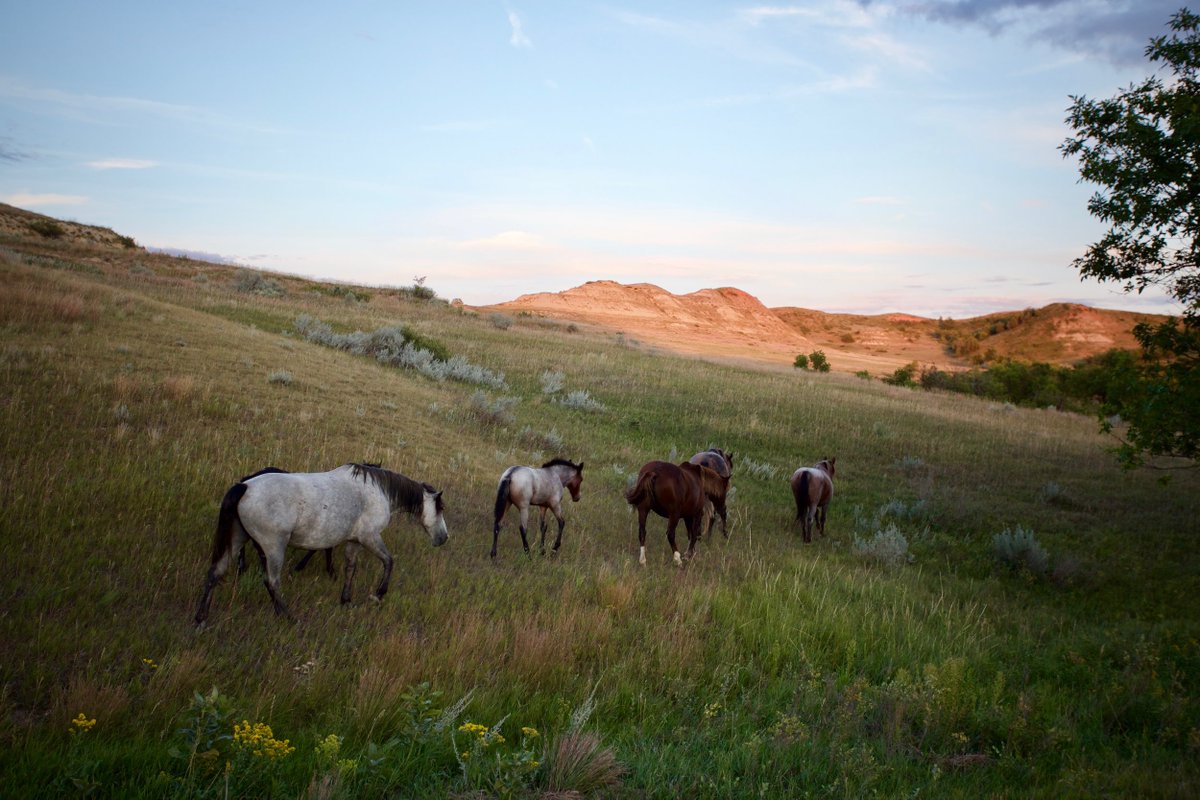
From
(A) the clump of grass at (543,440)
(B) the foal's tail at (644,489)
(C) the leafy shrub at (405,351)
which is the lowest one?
(A) the clump of grass at (543,440)

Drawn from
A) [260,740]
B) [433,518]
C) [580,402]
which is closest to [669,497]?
[433,518]

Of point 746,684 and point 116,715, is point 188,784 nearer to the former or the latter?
point 116,715

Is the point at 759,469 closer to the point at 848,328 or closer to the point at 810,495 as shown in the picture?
the point at 810,495

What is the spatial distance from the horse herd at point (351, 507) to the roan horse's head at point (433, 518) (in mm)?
12

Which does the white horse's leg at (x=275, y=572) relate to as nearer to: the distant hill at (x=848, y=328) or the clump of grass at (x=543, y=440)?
the clump of grass at (x=543, y=440)

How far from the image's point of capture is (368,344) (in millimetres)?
23281

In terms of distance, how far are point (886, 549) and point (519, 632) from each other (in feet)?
23.5

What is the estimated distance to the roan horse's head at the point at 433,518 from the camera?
737cm

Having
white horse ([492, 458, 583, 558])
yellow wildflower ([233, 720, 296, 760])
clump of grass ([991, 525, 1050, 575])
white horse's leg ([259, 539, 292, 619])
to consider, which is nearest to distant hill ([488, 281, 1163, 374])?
clump of grass ([991, 525, 1050, 575])

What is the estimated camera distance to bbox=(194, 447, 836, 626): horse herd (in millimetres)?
5379

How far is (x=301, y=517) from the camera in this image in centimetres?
567

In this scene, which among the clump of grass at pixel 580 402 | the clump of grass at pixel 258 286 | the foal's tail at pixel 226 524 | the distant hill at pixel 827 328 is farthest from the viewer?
the distant hill at pixel 827 328

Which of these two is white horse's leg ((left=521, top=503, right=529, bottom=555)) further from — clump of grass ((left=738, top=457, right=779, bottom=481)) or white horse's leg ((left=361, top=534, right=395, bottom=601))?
clump of grass ((left=738, top=457, right=779, bottom=481))

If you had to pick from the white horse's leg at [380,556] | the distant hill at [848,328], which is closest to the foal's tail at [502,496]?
the white horse's leg at [380,556]
